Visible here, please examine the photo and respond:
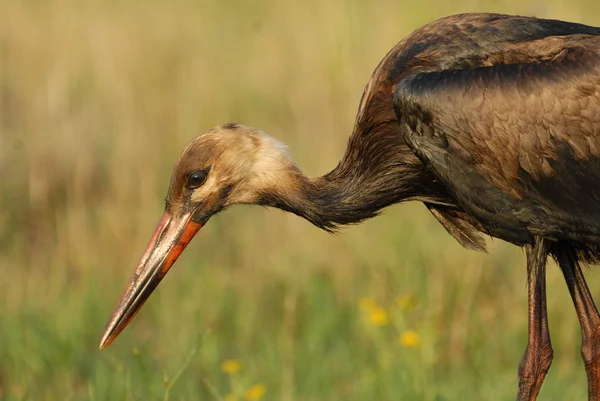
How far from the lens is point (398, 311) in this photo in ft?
22.4

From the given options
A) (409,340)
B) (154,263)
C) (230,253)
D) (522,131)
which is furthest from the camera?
(230,253)

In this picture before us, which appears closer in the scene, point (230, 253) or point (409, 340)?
point (409, 340)

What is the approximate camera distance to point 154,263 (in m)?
6.23

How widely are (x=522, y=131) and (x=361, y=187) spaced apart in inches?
36.3

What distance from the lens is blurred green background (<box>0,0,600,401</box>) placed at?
7.14 meters

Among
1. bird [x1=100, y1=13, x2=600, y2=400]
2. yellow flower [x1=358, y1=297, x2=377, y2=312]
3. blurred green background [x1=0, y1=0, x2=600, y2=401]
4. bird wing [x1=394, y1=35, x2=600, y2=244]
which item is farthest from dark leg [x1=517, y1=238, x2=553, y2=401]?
yellow flower [x1=358, y1=297, x2=377, y2=312]

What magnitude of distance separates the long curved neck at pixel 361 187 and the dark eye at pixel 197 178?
32 cm

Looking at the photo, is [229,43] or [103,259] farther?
[229,43]

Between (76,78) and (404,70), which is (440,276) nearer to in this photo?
(404,70)

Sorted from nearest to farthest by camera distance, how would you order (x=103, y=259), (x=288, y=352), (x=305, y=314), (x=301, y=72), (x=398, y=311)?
1. (x=398, y=311)
2. (x=288, y=352)
3. (x=305, y=314)
4. (x=103, y=259)
5. (x=301, y=72)

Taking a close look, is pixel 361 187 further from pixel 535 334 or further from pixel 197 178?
pixel 535 334

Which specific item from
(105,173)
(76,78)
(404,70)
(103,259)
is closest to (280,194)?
(404,70)

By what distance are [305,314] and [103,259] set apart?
148cm

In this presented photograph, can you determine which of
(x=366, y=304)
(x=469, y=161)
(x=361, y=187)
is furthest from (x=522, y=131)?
(x=366, y=304)
